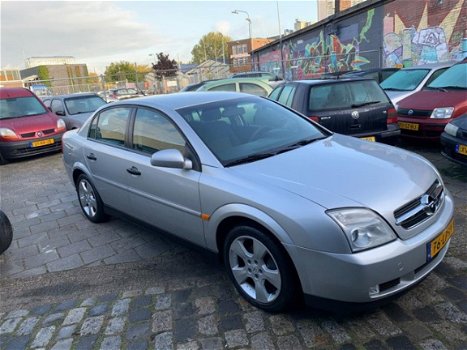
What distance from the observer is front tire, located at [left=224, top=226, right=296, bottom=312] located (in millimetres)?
2585

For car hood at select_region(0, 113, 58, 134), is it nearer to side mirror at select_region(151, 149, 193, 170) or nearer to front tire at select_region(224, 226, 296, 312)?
side mirror at select_region(151, 149, 193, 170)

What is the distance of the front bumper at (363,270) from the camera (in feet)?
7.53

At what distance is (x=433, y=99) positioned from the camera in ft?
22.7

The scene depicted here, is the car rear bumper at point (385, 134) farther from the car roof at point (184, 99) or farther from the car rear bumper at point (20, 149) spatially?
the car rear bumper at point (20, 149)

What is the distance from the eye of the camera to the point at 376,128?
6012 millimetres

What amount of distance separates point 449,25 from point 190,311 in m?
15.1

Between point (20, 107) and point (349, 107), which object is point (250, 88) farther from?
point (20, 107)

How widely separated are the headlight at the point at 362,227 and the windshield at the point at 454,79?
5.86 meters

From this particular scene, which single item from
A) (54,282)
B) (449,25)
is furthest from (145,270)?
(449,25)

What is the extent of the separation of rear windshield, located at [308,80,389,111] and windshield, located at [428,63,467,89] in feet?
6.44

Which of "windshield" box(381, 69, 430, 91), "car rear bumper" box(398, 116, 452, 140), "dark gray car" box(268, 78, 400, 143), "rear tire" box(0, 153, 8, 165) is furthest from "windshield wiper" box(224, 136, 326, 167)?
"rear tire" box(0, 153, 8, 165)

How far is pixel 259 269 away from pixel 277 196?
0.59 meters

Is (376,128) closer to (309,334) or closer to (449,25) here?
(309,334)

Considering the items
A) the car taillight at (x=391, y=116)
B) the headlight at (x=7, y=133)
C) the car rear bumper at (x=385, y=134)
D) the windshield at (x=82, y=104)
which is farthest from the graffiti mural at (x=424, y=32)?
the headlight at (x=7, y=133)
